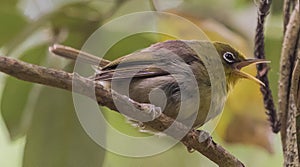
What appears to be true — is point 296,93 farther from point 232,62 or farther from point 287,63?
point 232,62

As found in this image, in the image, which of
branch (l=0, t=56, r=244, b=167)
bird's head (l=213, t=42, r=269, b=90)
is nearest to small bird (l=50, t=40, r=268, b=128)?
bird's head (l=213, t=42, r=269, b=90)

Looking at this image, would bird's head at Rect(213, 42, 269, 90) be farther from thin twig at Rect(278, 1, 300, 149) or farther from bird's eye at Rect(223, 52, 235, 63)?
thin twig at Rect(278, 1, 300, 149)

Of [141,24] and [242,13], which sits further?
[242,13]

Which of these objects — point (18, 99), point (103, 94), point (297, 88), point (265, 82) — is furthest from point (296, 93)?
point (18, 99)

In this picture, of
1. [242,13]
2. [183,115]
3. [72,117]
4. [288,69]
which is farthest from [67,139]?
[242,13]

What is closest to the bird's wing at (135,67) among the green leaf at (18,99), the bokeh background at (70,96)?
the bokeh background at (70,96)

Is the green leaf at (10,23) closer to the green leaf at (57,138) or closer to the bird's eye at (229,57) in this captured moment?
the green leaf at (57,138)

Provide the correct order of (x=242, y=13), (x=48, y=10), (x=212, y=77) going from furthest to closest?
(x=242, y=13) < (x=48, y=10) < (x=212, y=77)

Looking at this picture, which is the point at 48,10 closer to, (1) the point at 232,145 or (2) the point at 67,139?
(2) the point at 67,139
